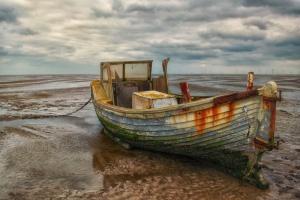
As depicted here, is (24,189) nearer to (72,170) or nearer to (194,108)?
(72,170)

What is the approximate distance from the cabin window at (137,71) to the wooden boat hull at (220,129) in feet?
12.5

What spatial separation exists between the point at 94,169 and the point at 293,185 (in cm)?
486

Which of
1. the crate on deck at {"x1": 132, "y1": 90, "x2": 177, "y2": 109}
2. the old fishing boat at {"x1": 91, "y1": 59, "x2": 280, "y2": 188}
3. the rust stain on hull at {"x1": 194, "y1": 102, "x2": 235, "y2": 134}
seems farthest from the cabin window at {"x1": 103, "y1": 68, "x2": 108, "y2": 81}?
the rust stain on hull at {"x1": 194, "y1": 102, "x2": 235, "y2": 134}

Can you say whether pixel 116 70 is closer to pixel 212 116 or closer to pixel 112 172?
pixel 112 172

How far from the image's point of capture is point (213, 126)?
7.18 metres

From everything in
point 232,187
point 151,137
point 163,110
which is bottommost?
point 232,187

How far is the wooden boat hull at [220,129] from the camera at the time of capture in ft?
22.4

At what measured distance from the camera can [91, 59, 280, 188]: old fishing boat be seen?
682 centimetres

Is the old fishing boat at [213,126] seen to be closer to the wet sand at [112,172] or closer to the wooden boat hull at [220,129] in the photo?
the wooden boat hull at [220,129]

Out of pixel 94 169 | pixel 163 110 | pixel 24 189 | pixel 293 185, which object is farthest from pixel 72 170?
pixel 293 185

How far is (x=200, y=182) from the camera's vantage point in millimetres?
7477

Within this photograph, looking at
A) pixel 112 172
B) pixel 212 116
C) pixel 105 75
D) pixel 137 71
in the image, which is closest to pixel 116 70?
pixel 105 75

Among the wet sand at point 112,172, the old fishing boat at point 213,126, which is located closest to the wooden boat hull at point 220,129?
the old fishing boat at point 213,126

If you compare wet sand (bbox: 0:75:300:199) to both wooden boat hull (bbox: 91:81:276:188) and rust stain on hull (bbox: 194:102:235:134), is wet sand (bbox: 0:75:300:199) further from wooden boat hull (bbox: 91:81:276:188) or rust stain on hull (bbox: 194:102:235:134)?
rust stain on hull (bbox: 194:102:235:134)
